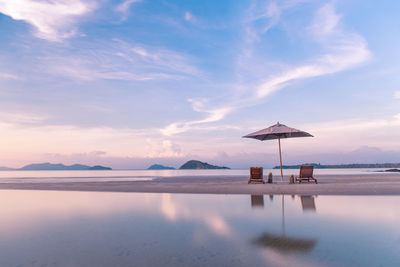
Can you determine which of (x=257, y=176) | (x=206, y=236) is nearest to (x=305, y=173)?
(x=257, y=176)

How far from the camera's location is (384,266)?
4258 mm

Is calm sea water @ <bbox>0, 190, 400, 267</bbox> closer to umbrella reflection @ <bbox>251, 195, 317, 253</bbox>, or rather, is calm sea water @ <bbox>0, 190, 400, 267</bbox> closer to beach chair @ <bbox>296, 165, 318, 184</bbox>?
umbrella reflection @ <bbox>251, 195, 317, 253</bbox>

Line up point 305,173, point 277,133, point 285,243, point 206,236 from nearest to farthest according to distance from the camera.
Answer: point 285,243
point 206,236
point 305,173
point 277,133

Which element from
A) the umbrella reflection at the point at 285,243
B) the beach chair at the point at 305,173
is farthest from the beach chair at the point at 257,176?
the umbrella reflection at the point at 285,243

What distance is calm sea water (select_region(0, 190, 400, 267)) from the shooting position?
464cm

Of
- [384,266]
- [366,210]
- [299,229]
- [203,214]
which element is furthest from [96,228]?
[366,210]

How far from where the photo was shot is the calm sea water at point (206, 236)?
15.2ft

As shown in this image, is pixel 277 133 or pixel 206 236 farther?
pixel 277 133

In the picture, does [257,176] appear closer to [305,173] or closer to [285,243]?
[305,173]

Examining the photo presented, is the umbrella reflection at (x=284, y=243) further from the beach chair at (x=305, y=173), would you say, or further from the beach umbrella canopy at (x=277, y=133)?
the beach umbrella canopy at (x=277, y=133)

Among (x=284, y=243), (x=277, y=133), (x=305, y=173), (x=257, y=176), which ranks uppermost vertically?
(x=277, y=133)

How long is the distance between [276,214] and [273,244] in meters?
3.44

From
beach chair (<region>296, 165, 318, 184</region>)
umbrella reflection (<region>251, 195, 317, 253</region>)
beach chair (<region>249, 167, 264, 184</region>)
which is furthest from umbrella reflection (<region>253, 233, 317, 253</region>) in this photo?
beach chair (<region>296, 165, 318, 184</region>)

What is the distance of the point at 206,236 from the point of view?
6207 mm
